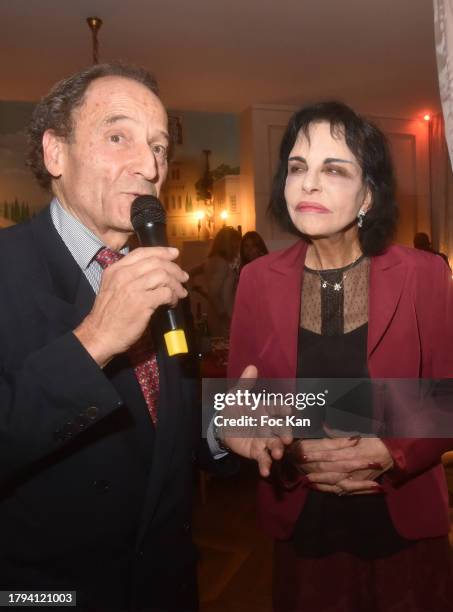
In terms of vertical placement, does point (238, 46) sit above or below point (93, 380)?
above

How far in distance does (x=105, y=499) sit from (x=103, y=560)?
11 centimetres

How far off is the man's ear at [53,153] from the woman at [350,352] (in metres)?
0.41

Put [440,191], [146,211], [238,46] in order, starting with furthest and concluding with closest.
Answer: [440,191], [238,46], [146,211]

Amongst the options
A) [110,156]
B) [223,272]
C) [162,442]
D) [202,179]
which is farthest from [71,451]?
[202,179]

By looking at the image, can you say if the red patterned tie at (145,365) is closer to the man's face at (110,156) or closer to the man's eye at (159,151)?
the man's face at (110,156)

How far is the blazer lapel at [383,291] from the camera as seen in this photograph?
92cm

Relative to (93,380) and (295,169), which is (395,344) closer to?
(295,169)

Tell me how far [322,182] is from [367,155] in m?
0.12

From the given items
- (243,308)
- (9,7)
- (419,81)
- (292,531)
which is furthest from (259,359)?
(419,81)

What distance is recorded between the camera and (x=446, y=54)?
107 cm

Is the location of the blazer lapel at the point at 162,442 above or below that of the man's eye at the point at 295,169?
below

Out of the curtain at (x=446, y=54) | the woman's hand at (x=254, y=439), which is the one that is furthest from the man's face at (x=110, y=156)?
the curtain at (x=446, y=54)

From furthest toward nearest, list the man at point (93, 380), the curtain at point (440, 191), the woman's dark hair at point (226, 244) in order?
the curtain at point (440, 191), the woman's dark hair at point (226, 244), the man at point (93, 380)

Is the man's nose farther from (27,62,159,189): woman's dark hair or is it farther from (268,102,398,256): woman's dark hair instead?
(268,102,398,256): woman's dark hair
